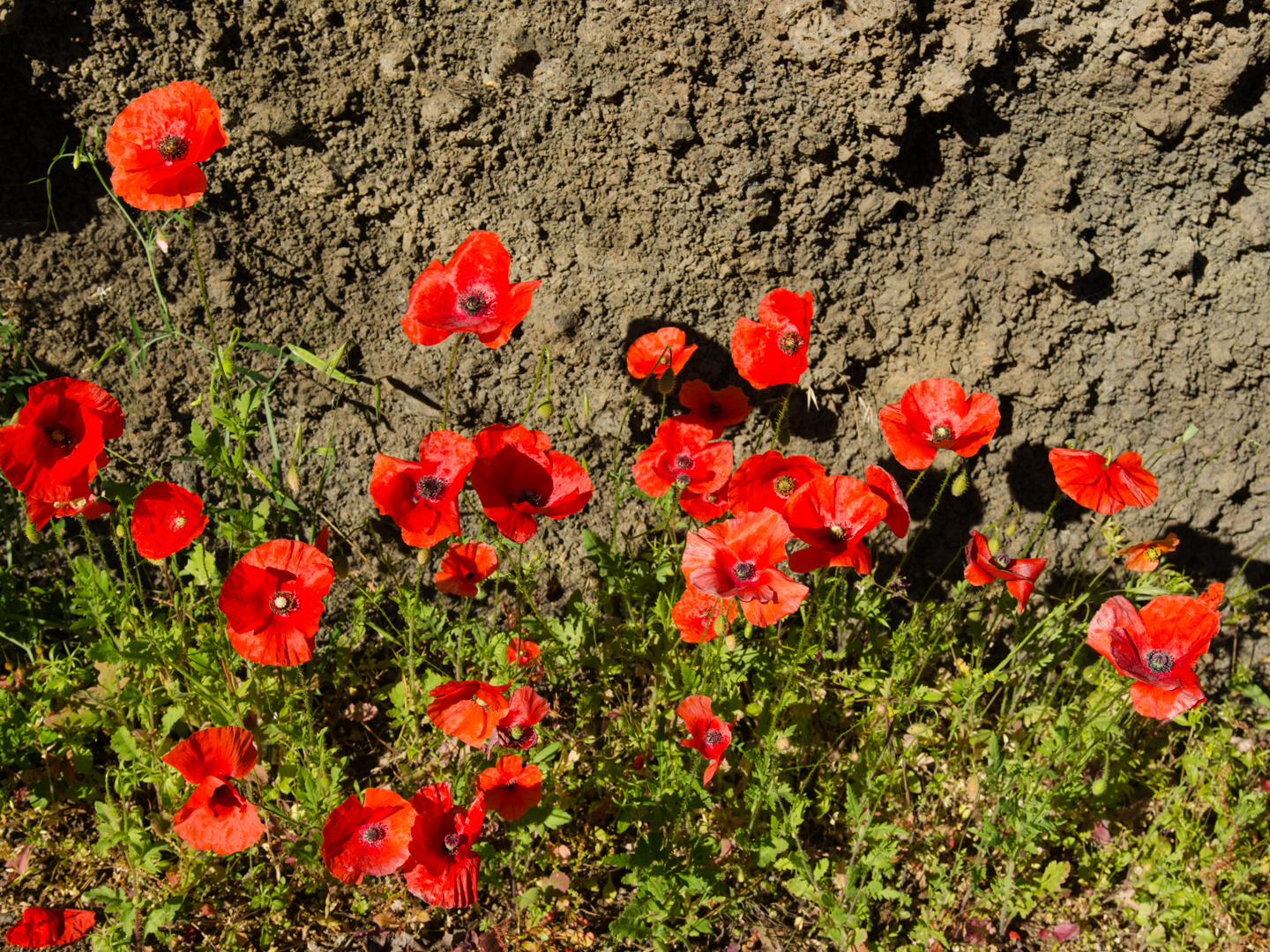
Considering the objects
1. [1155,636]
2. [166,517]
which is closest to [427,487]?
[166,517]

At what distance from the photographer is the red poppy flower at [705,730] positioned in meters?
2.43

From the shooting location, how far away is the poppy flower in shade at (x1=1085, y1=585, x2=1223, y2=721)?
237 centimetres

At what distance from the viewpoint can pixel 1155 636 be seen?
252cm

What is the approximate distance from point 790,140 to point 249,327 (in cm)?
188

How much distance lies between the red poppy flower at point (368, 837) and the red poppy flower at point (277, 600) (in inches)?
17.2

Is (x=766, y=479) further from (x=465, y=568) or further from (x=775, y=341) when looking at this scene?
(x=465, y=568)

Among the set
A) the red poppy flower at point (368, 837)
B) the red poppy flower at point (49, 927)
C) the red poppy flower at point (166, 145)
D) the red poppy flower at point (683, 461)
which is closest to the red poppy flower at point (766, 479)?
the red poppy flower at point (683, 461)

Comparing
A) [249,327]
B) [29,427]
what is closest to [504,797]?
[29,427]

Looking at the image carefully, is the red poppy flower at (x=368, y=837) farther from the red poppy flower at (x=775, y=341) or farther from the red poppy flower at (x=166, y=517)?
the red poppy flower at (x=775, y=341)

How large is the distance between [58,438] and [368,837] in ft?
4.30

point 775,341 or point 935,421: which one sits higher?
point 775,341

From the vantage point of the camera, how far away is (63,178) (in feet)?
9.88

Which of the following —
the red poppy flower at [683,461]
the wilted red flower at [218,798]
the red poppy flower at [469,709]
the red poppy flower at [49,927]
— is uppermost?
the red poppy flower at [683,461]

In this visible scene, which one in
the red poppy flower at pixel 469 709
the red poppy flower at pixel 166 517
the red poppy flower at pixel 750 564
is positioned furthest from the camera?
the red poppy flower at pixel 166 517
